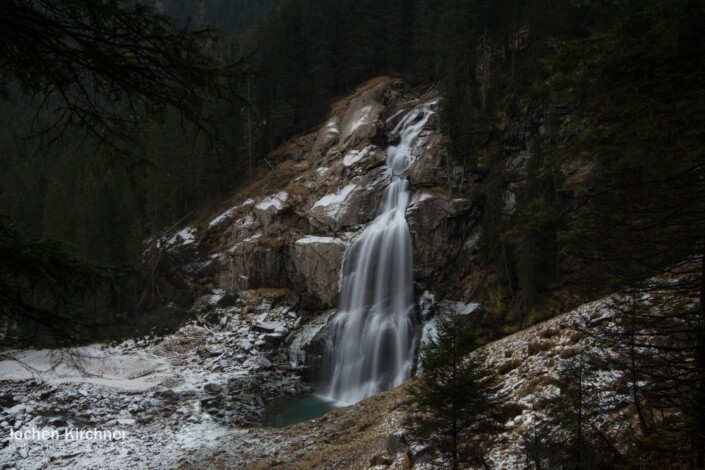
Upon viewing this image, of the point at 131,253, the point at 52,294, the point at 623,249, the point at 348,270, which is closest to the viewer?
the point at 52,294

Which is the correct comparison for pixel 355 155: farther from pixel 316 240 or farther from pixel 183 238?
pixel 183 238

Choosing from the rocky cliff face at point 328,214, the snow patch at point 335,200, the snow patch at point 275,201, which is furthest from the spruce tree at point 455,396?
the snow patch at point 275,201

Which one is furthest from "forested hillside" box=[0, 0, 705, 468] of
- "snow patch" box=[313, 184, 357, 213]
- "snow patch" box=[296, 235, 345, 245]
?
"snow patch" box=[296, 235, 345, 245]

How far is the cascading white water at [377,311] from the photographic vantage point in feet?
71.0

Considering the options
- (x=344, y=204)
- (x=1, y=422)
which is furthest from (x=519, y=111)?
(x=1, y=422)

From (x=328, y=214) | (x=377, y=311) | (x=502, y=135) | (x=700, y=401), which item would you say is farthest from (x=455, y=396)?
(x=502, y=135)

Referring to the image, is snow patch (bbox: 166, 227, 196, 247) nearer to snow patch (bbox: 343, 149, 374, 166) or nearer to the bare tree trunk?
snow patch (bbox: 343, 149, 374, 166)

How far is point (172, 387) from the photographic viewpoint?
20.0 metres

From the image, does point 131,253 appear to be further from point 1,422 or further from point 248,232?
point 1,422

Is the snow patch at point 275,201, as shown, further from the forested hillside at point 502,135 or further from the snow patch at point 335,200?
the forested hillside at point 502,135

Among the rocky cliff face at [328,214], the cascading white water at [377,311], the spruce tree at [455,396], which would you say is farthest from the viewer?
the rocky cliff face at [328,214]

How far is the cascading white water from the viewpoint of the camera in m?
21.6

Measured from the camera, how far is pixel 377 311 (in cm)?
2392

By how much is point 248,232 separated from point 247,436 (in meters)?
18.5
